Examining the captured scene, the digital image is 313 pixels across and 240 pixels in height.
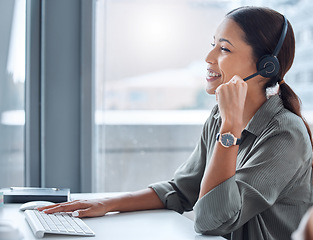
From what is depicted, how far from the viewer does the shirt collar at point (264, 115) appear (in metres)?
1.30

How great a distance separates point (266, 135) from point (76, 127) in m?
1.25

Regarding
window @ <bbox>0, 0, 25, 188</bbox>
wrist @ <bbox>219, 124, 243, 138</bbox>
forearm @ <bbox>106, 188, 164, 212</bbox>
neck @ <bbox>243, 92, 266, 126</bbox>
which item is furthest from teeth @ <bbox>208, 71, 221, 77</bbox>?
window @ <bbox>0, 0, 25, 188</bbox>

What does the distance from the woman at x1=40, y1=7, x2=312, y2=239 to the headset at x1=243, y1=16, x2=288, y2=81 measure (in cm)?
2

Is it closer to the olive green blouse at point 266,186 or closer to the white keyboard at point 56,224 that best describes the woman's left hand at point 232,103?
the olive green blouse at point 266,186

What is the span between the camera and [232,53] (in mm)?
1362

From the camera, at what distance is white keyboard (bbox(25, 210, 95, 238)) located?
1.09m

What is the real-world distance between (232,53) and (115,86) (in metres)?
1.11

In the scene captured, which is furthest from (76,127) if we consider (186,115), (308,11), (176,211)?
(308,11)

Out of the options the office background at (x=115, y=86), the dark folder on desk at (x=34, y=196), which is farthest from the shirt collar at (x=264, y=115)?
the office background at (x=115, y=86)

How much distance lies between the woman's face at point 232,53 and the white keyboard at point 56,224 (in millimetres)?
634

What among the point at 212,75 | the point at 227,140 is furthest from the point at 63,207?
the point at 212,75

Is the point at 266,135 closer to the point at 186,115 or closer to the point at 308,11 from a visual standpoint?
the point at 186,115

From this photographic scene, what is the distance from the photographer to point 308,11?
8.67 ft

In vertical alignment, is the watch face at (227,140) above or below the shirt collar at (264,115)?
below
